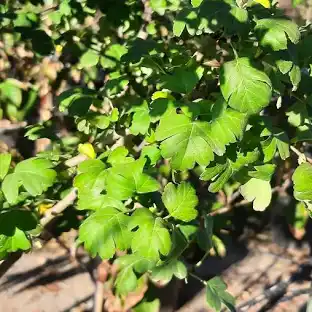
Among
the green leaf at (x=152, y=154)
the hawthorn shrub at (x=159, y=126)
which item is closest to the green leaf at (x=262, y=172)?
the hawthorn shrub at (x=159, y=126)

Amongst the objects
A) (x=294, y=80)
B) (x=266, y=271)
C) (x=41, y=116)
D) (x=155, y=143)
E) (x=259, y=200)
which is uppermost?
(x=294, y=80)

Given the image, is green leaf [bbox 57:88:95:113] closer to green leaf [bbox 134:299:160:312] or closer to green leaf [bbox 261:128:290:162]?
A: green leaf [bbox 261:128:290:162]

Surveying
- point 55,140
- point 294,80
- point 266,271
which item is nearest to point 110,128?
point 55,140

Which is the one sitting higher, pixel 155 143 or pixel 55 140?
pixel 155 143

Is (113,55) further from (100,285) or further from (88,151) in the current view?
(100,285)

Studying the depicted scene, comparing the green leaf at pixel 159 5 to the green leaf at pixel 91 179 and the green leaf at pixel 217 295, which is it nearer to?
the green leaf at pixel 91 179

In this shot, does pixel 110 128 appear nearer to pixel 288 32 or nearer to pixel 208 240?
pixel 208 240

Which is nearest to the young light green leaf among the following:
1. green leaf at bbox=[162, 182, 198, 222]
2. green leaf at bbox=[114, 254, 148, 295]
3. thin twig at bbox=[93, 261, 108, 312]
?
green leaf at bbox=[162, 182, 198, 222]
